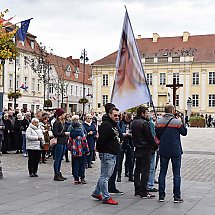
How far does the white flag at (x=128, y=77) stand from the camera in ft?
30.7

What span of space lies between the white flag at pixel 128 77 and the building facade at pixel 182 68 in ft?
210

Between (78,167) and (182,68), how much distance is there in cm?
6654

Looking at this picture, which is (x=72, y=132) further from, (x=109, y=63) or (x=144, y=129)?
(x=109, y=63)

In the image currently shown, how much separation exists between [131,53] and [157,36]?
72.7m

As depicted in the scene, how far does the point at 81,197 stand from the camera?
9.31 meters

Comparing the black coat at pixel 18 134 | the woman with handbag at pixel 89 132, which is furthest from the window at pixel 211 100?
the woman with handbag at pixel 89 132

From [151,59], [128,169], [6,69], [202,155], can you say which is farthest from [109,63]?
[128,169]

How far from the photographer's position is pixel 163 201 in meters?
8.98

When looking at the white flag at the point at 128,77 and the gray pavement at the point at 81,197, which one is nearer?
the gray pavement at the point at 81,197

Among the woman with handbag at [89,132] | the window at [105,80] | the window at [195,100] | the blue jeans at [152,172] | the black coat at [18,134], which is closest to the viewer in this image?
the blue jeans at [152,172]

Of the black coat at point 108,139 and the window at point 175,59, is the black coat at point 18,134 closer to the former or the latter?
the black coat at point 108,139

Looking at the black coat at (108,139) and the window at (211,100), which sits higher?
the window at (211,100)

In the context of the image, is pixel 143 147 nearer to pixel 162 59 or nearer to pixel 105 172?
pixel 105 172

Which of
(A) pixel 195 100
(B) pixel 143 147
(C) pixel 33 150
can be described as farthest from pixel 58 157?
(A) pixel 195 100
